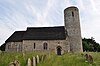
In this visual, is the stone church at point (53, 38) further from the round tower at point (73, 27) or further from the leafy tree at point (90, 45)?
the leafy tree at point (90, 45)

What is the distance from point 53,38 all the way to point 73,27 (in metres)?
6.59

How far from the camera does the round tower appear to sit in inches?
1574

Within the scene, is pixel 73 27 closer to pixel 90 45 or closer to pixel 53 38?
pixel 53 38

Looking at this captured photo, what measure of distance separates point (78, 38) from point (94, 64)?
2177cm

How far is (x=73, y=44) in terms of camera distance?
40.1 metres

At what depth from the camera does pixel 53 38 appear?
126 feet

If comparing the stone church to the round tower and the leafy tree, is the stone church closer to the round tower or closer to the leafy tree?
the round tower

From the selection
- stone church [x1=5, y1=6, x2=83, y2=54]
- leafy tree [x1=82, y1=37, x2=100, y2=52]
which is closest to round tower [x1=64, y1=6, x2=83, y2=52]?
stone church [x1=5, y1=6, x2=83, y2=54]

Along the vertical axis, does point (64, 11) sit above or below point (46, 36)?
above

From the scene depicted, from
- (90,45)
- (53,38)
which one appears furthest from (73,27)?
(90,45)

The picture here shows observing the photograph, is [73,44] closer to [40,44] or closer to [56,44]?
[56,44]

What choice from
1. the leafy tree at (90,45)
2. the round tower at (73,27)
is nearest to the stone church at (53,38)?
the round tower at (73,27)

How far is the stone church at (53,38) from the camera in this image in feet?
125

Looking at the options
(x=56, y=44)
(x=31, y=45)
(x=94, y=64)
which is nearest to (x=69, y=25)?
(x=56, y=44)
